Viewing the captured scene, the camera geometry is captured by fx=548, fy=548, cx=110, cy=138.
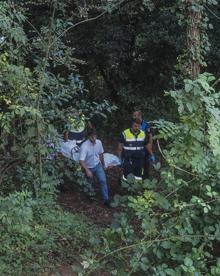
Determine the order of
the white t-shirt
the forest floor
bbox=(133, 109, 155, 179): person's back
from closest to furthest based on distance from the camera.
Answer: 1. the forest floor
2. the white t-shirt
3. bbox=(133, 109, 155, 179): person's back

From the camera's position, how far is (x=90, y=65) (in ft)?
47.0

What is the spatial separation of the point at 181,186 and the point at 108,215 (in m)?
4.82

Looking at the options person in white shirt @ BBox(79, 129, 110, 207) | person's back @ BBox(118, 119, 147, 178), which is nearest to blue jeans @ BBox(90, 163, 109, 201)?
person in white shirt @ BBox(79, 129, 110, 207)

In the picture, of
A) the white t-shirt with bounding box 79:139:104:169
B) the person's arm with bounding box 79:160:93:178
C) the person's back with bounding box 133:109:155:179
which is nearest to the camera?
the person's arm with bounding box 79:160:93:178

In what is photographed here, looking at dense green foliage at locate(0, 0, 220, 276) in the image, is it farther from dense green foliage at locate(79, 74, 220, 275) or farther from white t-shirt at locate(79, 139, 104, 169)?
white t-shirt at locate(79, 139, 104, 169)

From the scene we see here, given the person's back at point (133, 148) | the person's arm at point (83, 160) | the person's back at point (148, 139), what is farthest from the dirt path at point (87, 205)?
the person's back at point (148, 139)

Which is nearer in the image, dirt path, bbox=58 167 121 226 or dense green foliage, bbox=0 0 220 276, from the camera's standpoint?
dense green foliage, bbox=0 0 220 276

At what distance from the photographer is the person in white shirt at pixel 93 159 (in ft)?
29.0

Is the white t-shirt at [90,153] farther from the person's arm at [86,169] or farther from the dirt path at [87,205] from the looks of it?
the dirt path at [87,205]

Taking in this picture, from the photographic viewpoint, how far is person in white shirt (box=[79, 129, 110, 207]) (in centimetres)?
885

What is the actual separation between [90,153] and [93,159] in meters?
0.12

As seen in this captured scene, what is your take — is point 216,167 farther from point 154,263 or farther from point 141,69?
point 141,69

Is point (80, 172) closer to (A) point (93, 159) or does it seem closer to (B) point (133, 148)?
(A) point (93, 159)

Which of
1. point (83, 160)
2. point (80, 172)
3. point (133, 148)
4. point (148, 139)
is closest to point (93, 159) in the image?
point (83, 160)
